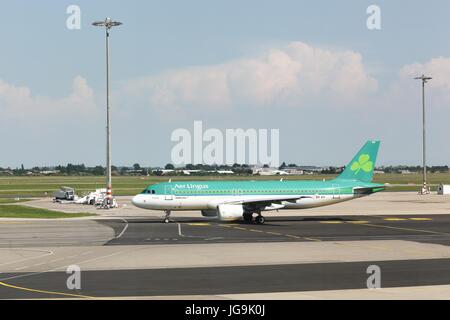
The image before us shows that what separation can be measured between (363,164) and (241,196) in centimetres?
1252

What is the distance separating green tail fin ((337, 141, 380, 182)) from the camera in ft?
197

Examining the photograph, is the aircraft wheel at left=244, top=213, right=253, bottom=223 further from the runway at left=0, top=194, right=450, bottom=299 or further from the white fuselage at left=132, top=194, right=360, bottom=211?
the runway at left=0, top=194, right=450, bottom=299

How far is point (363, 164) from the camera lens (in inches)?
2368

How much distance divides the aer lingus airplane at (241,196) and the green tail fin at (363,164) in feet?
4.06

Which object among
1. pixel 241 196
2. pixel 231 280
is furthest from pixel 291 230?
pixel 231 280

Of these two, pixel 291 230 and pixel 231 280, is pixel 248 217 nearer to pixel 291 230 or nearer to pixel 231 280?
pixel 291 230

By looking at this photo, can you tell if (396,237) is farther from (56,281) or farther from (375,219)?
(56,281)

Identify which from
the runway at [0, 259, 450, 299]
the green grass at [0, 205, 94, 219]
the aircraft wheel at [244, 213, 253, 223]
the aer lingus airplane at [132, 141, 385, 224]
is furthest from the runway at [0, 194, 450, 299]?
the green grass at [0, 205, 94, 219]

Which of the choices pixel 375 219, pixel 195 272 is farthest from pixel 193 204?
pixel 195 272

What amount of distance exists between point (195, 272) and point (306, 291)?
598cm

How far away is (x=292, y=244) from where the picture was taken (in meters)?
37.4

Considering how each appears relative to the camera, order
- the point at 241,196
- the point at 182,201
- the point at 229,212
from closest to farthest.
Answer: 1. the point at 229,212
2. the point at 182,201
3. the point at 241,196

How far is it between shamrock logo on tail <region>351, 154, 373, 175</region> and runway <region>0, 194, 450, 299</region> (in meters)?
6.66

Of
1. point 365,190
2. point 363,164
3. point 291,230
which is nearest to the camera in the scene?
point 291,230
